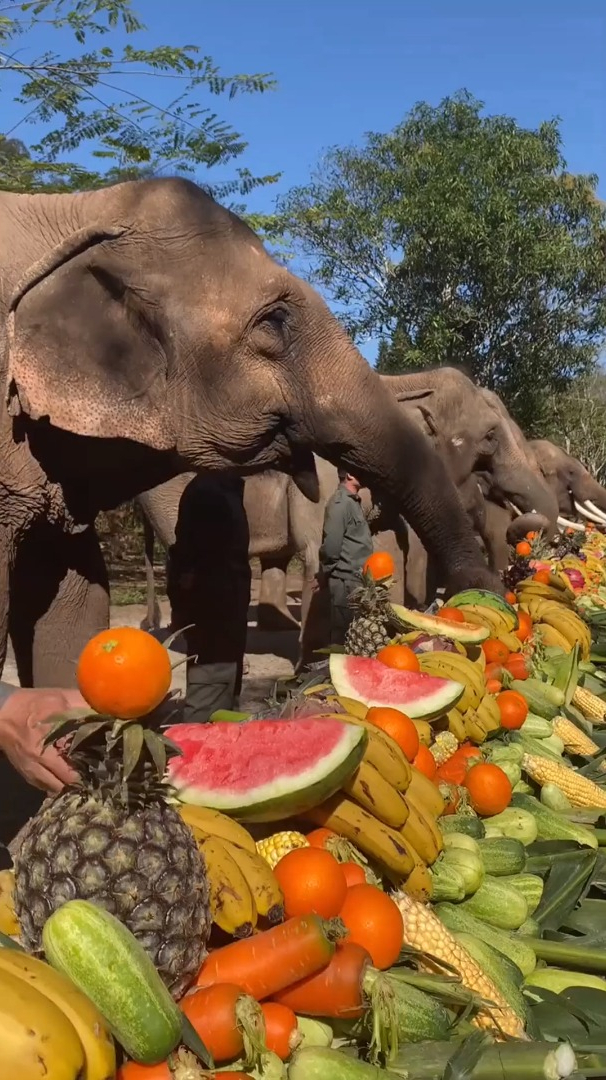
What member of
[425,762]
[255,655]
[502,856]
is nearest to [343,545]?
[255,655]

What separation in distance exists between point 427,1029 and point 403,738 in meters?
0.97

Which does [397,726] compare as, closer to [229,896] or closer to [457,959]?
[457,959]

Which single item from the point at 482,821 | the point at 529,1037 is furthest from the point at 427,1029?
the point at 482,821

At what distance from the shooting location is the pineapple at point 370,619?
4020mm

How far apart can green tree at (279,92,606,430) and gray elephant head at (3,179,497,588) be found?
54.5 ft

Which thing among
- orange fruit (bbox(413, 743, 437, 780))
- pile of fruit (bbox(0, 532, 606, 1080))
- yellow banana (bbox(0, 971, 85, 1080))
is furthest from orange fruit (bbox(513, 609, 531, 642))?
yellow banana (bbox(0, 971, 85, 1080))

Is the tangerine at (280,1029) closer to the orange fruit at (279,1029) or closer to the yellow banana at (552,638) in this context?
the orange fruit at (279,1029)

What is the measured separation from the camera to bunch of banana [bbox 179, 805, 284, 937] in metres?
1.86

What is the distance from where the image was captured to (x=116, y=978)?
4.90 feet

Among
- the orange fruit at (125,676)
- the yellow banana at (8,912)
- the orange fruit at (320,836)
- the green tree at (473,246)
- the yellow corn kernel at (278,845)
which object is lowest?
the orange fruit at (320,836)

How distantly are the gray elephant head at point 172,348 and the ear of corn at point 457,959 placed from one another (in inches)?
90.5

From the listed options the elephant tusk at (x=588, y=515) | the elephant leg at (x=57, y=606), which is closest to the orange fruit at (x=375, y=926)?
the elephant leg at (x=57, y=606)

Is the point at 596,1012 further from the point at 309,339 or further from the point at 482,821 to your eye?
the point at 309,339

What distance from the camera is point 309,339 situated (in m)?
4.28
